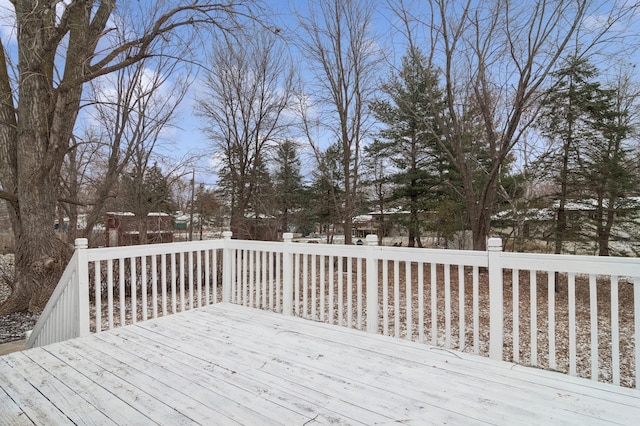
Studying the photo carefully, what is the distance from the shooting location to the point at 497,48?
610cm

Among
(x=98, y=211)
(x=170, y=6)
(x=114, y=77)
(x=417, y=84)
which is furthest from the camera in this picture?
(x=417, y=84)

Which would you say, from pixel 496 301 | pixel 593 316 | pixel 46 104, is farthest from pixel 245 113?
pixel 593 316

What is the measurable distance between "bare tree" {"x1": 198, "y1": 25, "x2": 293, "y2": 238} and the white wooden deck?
23.2 feet

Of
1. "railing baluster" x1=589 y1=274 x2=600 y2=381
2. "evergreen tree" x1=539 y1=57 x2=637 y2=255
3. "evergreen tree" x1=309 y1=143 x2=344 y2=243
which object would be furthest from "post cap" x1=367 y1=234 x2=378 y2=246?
"evergreen tree" x1=539 y1=57 x2=637 y2=255

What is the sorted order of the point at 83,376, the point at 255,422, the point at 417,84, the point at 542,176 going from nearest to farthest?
the point at 255,422
the point at 83,376
the point at 542,176
the point at 417,84

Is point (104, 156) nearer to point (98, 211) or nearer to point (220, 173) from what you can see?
point (98, 211)

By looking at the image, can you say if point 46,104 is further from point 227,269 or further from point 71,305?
point 227,269

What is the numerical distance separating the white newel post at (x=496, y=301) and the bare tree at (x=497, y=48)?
417 centimetres

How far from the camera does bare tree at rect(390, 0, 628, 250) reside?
5.50 metres

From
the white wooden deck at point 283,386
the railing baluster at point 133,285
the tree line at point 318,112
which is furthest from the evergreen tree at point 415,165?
the white wooden deck at point 283,386

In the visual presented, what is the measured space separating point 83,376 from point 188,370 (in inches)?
24.0

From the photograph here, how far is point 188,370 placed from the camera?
2180mm

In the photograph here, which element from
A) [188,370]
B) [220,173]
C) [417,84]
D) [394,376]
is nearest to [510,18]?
[417,84]

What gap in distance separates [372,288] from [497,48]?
5.50 meters
